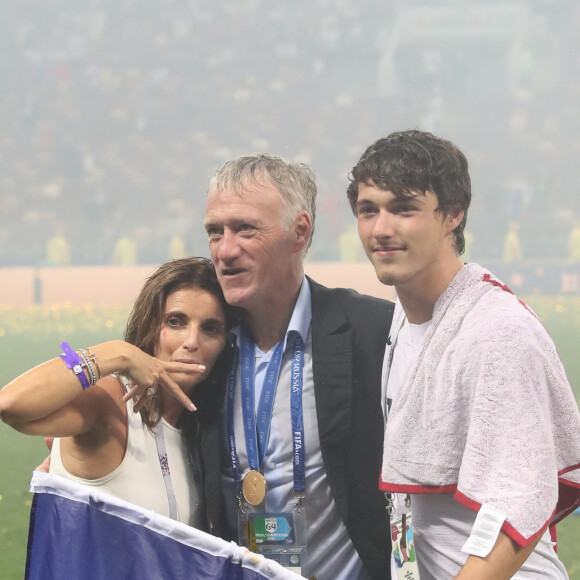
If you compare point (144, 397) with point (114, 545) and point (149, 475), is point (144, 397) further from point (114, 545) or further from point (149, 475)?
point (114, 545)

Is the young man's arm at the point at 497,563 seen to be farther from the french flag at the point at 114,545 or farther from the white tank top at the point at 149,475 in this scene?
the white tank top at the point at 149,475

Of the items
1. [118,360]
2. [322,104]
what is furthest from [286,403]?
[322,104]

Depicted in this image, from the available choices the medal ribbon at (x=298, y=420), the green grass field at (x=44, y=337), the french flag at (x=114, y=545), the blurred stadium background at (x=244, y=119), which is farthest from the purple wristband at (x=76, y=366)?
the blurred stadium background at (x=244, y=119)

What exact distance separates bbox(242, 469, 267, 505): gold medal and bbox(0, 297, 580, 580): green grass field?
14.8 ft

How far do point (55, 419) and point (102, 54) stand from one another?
30.2ft

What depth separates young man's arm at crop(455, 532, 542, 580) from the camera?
4.42ft

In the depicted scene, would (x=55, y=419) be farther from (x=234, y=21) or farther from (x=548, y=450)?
(x=234, y=21)

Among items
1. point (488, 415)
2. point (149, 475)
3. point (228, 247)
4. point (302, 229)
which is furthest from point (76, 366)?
point (488, 415)

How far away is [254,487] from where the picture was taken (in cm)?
204

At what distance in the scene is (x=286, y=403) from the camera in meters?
2.12

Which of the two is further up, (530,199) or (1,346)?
(530,199)

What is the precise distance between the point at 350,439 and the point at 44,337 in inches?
294

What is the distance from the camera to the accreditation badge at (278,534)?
203cm

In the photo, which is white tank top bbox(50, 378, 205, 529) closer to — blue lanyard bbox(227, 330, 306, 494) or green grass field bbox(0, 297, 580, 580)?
blue lanyard bbox(227, 330, 306, 494)
